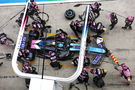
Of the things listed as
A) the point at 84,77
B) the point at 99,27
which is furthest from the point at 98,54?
the point at 84,77

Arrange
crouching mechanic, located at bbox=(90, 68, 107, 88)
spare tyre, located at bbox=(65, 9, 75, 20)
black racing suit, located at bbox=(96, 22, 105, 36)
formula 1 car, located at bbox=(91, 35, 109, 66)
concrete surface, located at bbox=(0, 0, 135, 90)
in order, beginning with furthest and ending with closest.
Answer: spare tyre, located at bbox=(65, 9, 75, 20) < black racing suit, located at bbox=(96, 22, 105, 36) < formula 1 car, located at bbox=(91, 35, 109, 66) < concrete surface, located at bbox=(0, 0, 135, 90) < crouching mechanic, located at bbox=(90, 68, 107, 88)

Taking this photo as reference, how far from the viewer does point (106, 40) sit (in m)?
12.7

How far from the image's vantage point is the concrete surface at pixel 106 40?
11.5 metres

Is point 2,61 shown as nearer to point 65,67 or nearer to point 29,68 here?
point 29,68

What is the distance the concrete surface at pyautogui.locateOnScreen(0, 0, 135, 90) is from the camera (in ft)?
37.7

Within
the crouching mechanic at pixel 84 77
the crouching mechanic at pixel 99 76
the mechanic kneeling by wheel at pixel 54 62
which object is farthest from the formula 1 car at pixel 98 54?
the mechanic kneeling by wheel at pixel 54 62

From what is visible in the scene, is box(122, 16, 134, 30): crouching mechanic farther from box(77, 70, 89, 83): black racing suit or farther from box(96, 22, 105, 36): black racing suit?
box(77, 70, 89, 83): black racing suit

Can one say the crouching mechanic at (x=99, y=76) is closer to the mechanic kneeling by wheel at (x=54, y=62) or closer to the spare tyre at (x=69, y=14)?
the mechanic kneeling by wheel at (x=54, y=62)

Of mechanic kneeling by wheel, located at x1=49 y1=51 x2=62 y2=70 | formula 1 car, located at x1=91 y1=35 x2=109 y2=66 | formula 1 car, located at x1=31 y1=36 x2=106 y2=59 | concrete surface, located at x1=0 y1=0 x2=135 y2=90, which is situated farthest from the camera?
formula 1 car, located at x1=31 y1=36 x2=106 y2=59

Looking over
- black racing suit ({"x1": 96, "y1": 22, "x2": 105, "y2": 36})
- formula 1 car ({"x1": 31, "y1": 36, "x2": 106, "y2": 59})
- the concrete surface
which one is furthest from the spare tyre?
black racing suit ({"x1": 96, "y1": 22, "x2": 105, "y2": 36})

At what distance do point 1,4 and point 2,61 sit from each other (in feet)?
14.0

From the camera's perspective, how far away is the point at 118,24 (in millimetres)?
13234

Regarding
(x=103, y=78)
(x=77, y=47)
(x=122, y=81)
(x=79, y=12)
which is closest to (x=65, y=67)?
(x=77, y=47)

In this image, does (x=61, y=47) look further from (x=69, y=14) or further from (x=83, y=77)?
(x=69, y=14)
